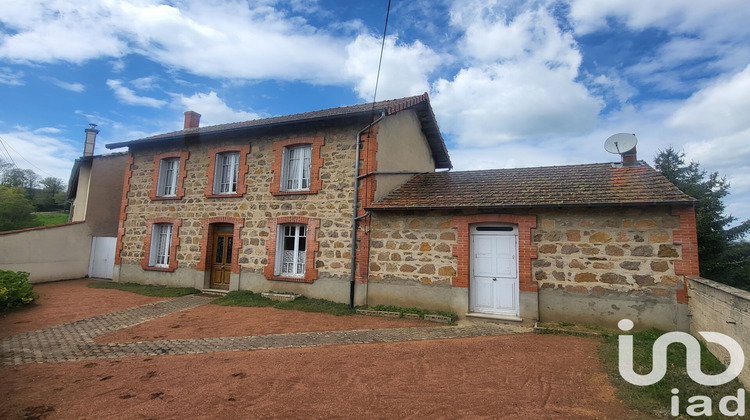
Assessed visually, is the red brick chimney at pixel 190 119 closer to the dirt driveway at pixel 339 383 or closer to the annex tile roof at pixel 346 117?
the annex tile roof at pixel 346 117

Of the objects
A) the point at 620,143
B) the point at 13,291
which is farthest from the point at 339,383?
the point at 13,291

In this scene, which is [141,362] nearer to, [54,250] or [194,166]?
[194,166]

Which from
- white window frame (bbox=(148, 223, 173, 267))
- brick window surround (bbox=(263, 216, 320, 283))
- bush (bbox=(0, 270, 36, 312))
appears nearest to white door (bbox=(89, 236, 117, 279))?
white window frame (bbox=(148, 223, 173, 267))

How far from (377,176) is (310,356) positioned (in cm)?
513

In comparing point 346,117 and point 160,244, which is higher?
point 346,117

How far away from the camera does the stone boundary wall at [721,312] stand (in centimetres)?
404

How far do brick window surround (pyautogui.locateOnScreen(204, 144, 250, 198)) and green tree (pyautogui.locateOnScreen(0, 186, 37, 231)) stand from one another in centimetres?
2159

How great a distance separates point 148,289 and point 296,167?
6.17 m

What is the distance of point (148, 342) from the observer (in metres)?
6.11

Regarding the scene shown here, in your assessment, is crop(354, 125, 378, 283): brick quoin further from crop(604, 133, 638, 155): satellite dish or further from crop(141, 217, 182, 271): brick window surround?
crop(141, 217, 182, 271): brick window surround

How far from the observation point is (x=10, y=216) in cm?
2320

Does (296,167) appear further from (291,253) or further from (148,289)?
(148,289)

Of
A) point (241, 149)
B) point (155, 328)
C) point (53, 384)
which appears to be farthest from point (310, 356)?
point (241, 149)

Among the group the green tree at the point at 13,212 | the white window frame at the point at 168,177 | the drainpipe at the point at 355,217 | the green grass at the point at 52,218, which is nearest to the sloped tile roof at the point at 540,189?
the drainpipe at the point at 355,217
